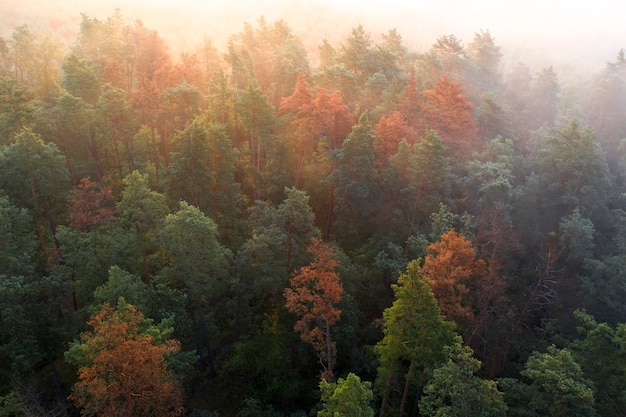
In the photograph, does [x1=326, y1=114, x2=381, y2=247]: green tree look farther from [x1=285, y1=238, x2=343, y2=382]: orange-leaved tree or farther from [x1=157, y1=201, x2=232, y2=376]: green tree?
[x1=157, y1=201, x2=232, y2=376]: green tree

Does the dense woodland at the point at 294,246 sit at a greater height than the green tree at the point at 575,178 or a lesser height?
lesser

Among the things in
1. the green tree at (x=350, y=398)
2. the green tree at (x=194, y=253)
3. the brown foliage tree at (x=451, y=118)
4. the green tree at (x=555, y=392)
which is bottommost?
the green tree at (x=350, y=398)

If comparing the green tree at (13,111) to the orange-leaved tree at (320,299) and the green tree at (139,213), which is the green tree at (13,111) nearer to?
the green tree at (139,213)

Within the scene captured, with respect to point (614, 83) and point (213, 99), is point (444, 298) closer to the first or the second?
point (213, 99)

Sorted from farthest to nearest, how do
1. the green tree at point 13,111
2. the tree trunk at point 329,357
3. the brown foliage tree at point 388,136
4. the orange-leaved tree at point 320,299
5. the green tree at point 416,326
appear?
1. the brown foliage tree at point 388,136
2. the green tree at point 13,111
3. the tree trunk at point 329,357
4. the orange-leaved tree at point 320,299
5. the green tree at point 416,326

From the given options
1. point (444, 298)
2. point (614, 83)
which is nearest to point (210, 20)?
point (614, 83)

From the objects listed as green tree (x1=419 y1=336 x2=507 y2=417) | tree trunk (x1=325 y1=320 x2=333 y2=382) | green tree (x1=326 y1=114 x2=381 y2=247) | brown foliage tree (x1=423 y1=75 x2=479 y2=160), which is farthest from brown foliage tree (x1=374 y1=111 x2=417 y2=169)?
green tree (x1=419 y1=336 x2=507 y2=417)

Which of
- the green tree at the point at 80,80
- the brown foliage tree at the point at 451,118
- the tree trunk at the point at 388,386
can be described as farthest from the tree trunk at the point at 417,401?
the green tree at the point at 80,80
